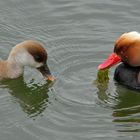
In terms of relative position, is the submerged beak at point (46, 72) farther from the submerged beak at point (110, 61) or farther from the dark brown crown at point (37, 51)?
the submerged beak at point (110, 61)

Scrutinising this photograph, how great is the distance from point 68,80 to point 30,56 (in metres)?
0.55

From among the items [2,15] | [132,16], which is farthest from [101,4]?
[2,15]

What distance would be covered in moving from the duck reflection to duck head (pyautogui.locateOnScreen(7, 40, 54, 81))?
0.62 ft

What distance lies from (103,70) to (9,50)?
1.43 meters

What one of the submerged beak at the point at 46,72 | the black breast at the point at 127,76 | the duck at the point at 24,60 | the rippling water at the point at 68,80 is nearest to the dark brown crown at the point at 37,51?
the duck at the point at 24,60

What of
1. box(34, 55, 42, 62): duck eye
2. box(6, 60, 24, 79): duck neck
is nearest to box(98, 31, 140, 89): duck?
box(34, 55, 42, 62): duck eye

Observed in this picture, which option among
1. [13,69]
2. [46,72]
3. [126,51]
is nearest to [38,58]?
[46,72]

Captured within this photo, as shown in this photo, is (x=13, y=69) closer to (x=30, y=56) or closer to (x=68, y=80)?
(x=30, y=56)

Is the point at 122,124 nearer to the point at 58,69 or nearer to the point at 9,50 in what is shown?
the point at 58,69

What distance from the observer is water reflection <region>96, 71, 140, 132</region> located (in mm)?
7170

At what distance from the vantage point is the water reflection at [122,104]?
717cm

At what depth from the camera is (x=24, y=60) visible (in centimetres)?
807

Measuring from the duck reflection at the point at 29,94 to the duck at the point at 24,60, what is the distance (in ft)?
0.35

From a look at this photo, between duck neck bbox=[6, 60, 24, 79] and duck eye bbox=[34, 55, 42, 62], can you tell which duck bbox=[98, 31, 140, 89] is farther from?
duck neck bbox=[6, 60, 24, 79]
